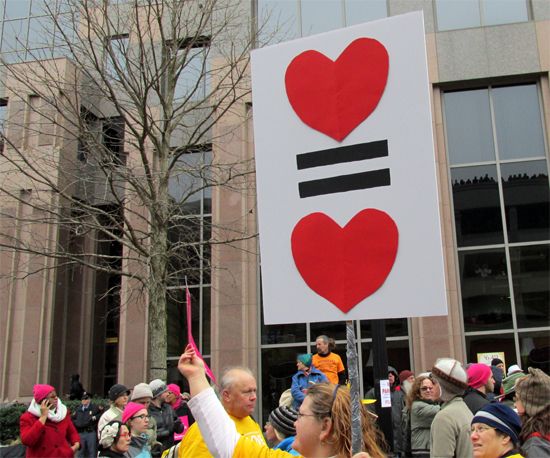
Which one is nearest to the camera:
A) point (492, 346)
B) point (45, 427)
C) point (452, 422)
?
point (452, 422)

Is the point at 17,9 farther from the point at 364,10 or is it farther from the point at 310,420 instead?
the point at 310,420

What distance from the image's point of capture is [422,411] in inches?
243

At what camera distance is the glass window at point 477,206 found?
16531 millimetres

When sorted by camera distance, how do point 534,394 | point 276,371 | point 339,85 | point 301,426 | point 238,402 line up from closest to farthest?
point 301,426 → point 339,85 → point 534,394 → point 238,402 → point 276,371

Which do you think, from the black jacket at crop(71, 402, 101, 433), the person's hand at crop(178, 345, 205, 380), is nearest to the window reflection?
the black jacket at crop(71, 402, 101, 433)

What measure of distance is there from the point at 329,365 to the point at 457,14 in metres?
12.9

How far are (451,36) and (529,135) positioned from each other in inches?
138

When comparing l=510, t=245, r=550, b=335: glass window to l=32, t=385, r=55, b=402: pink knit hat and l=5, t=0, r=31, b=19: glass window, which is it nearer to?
l=32, t=385, r=55, b=402: pink knit hat

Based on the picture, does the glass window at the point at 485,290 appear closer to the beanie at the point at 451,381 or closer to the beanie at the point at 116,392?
the beanie at the point at 116,392

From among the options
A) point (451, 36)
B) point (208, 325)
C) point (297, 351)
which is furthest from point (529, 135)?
point (208, 325)

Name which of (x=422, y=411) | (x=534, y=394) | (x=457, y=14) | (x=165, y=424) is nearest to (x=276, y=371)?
(x=165, y=424)

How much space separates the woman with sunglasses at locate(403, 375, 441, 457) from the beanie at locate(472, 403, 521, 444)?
295cm

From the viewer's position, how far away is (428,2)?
695 inches

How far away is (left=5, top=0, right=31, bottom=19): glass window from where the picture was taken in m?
22.2
